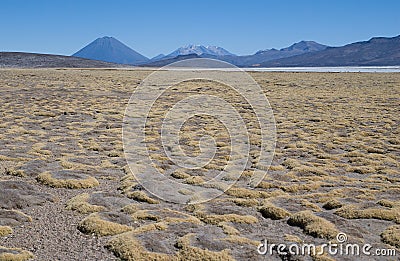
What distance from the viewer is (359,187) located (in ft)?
36.7

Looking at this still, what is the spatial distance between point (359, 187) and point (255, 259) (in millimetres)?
5338

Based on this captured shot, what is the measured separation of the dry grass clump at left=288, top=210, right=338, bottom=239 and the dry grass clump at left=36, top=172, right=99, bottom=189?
17.1ft

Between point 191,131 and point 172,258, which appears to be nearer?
point 172,258

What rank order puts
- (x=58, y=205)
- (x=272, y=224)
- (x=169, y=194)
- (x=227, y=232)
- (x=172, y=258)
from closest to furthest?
1. (x=172, y=258)
2. (x=227, y=232)
3. (x=272, y=224)
4. (x=58, y=205)
5. (x=169, y=194)

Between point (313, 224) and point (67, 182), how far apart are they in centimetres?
615

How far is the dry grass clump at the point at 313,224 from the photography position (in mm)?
7941

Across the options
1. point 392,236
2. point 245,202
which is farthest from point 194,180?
point 392,236

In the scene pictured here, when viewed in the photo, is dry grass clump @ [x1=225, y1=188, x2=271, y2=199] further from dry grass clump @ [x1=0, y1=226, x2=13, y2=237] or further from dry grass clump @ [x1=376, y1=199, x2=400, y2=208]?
dry grass clump @ [x1=0, y1=226, x2=13, y2=237]

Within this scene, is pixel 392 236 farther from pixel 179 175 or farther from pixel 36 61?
pixel 36 61

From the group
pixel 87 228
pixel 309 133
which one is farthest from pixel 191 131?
pixel 87 228

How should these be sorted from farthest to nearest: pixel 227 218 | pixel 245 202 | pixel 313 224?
pixel 245 202
pixel 227 218
pixel 313 224

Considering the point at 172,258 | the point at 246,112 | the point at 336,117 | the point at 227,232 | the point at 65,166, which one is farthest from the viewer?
the point at 246,112

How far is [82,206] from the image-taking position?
30.2 ft

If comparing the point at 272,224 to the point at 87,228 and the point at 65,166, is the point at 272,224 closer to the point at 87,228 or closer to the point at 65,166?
the point at 87,228
